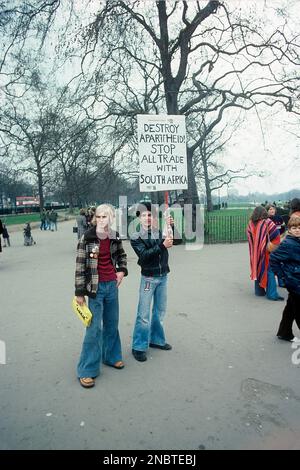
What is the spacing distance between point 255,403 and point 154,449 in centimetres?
105

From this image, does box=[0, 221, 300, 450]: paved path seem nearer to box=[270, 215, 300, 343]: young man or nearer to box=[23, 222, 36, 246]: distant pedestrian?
box=[270, 215, 300, 343]: young man

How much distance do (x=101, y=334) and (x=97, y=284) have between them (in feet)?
2.18

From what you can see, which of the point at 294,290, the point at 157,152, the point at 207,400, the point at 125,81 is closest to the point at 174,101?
the point at 125,81

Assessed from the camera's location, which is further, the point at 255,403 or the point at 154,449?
the point at 255,403

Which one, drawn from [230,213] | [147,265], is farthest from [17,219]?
[147,265]

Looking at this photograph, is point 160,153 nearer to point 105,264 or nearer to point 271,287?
point 105,264

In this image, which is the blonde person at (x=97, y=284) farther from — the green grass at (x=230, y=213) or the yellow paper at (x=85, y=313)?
the green grass at (x=230, y=213)

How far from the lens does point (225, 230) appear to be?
14.3 metres

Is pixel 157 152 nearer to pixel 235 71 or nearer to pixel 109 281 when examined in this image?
pixel 109 281

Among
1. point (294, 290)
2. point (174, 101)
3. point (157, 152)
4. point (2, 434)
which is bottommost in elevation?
point (2, 434)

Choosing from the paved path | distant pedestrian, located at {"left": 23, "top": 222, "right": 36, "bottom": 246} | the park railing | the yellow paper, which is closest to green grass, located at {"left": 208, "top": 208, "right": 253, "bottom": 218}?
the park railing

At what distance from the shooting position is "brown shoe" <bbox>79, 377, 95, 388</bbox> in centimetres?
318

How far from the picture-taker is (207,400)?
2.93 m

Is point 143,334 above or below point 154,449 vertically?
above
